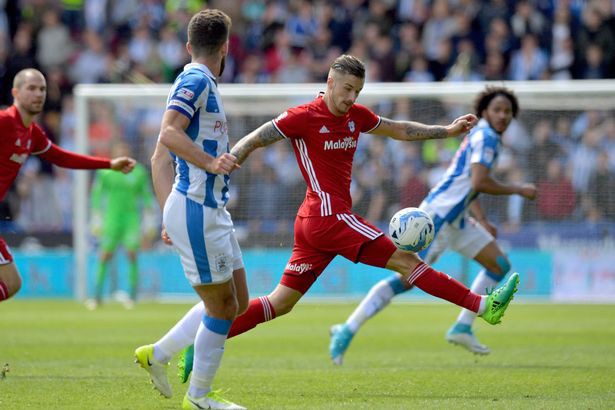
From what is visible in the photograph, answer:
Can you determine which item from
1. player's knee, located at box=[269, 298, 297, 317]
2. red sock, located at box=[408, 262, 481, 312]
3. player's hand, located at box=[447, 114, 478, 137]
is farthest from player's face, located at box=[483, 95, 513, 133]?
player's knee, located at box=[269, 298, 297, 317]

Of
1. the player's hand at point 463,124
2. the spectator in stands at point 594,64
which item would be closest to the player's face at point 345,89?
the player's hand at point 463,124

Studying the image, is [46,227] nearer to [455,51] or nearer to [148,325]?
[148,325]

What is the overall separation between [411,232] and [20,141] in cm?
382

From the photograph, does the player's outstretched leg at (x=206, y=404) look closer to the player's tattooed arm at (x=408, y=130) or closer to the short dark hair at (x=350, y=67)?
the short dark hair at (x=350, y=67)

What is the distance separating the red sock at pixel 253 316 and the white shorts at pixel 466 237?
330 cm

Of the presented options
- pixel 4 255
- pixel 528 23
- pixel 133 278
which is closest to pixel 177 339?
pixel 4 255

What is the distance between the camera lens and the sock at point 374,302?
35.9 ft

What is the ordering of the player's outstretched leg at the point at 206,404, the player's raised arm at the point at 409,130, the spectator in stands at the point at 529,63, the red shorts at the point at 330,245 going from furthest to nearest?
the spectator in stands at the point at 529,63 < the player's raised arm at the point at 409,130 < the red shorts at the point at 330,245 < the player's outstretched leg at the point at 206,404

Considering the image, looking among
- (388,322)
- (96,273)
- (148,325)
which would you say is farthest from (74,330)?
(96,273)

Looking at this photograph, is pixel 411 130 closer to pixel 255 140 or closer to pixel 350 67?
pixel 350 67

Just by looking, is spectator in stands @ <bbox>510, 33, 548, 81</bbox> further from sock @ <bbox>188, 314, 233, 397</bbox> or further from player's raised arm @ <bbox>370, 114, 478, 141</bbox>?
sock @ <bbox>188, 314, 233, 397</bbox>

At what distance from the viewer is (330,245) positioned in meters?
8.85

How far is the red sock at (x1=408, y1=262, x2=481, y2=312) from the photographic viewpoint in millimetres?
8500

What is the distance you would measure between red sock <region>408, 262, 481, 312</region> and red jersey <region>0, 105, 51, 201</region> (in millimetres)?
3988
